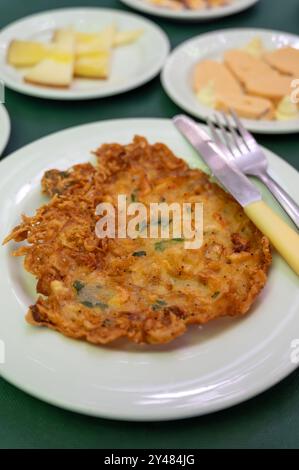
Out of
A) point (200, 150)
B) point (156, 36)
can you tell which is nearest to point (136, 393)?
point (200, 150)

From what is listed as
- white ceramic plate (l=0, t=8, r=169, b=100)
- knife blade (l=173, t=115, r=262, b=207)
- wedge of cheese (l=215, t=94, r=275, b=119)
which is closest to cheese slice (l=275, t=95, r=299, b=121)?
wedge of cheese (l=215, t=94, r=275, b=119)

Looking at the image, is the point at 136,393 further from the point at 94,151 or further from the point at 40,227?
the point at 94,151

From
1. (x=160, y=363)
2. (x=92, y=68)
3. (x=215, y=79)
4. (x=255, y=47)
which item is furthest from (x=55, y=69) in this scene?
(x=160, y=363)

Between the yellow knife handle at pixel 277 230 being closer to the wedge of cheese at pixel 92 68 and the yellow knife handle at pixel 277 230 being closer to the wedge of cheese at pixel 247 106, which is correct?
the wedge of cheese at pixel 247 106

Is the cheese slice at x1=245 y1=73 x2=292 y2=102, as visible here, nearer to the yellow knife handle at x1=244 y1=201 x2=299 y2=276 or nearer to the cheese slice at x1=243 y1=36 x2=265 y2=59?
the cheese slice at x1=243 y1=36 x2=265 y2=59

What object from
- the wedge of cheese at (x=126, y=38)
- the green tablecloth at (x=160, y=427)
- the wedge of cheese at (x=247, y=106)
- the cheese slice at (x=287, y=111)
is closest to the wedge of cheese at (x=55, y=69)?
the wedge of cheese at (x=126, y=38)
